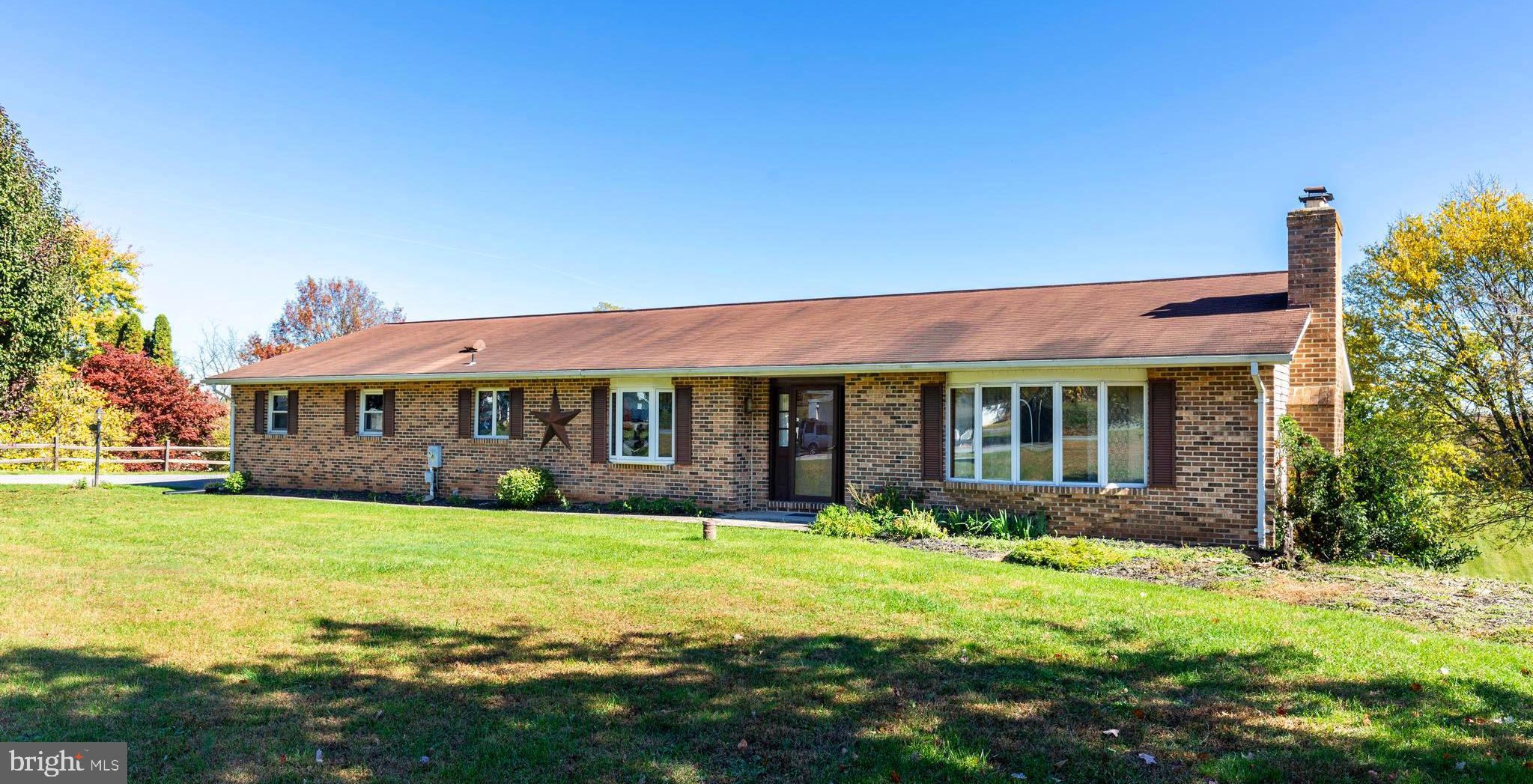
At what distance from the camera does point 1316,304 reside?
13.6 meters

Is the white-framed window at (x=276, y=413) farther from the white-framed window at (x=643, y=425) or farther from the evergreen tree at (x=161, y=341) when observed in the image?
the evergreen tree at (x=161, y=341)

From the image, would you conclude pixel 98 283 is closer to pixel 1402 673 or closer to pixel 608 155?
pixel 608 155

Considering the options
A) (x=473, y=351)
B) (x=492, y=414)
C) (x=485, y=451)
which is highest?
(x=473, y=351)

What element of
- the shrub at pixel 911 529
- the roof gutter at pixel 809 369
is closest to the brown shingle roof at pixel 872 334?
the roof gutter at pixel 809 369

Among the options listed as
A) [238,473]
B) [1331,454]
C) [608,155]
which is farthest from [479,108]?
[1331,454]

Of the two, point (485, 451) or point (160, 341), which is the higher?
point (160, 341)

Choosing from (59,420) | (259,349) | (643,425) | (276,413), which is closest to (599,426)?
(643,425)

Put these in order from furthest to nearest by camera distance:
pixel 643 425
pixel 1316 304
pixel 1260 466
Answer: pixel 643 425 < pixel 1316 304 < pixel 1260 466

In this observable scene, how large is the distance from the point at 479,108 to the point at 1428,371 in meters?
27.0

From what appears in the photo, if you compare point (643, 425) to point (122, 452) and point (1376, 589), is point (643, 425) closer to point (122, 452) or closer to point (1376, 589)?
point (1376, 589)

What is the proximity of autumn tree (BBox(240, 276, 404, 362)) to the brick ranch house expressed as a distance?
90.5 feet

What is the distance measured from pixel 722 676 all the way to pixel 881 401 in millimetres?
9268

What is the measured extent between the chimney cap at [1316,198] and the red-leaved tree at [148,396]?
34206 millimetres

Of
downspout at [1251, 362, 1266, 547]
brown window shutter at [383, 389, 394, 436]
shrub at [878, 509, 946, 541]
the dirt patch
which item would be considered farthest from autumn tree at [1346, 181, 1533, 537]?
brown window shutter at [383, 389, 394, 436]
